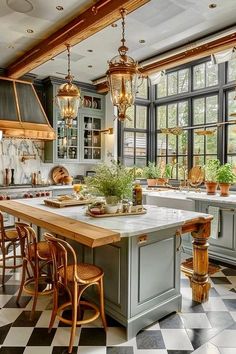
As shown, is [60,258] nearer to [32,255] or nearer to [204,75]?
[32,255]

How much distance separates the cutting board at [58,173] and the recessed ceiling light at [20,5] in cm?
373

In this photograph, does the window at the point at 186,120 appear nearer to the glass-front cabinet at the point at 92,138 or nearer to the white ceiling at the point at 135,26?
the glass-front cabinet at the point at 92,138

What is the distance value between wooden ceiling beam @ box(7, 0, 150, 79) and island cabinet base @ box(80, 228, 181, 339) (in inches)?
86.6

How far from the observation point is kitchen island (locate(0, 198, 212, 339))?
233 centimetres

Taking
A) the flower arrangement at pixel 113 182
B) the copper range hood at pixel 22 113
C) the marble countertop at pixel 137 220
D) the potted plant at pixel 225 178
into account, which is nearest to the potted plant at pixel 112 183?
the flower arrangement at pixel 113 182

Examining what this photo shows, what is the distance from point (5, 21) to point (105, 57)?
5.61 feet

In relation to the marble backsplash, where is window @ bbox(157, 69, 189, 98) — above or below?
above

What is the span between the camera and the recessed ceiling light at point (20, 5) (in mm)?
3114

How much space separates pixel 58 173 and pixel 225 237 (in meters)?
3.91

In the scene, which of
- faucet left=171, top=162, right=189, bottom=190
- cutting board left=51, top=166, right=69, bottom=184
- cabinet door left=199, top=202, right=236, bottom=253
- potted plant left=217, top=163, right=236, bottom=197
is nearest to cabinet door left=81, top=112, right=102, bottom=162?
cutting board left=51, top=166, right=69, bottom=184

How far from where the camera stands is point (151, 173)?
20.3ft

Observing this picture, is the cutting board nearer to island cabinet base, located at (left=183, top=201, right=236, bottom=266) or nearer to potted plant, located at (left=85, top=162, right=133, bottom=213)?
island cabinet base, located at (left=183, top=201, right=236, bottom=266)

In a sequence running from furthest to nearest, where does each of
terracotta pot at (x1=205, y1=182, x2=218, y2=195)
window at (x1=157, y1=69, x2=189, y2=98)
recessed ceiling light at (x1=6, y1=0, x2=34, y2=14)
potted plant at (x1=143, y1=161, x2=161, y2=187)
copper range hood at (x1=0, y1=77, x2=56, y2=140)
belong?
potted plant at (x1=143, y1=161, x2=161, y2=187) < window at (x1=157, y1=69, x2=189, y2=98) < copper range hood at (x1=0, y1=77, x2=56, y2=140) < terracotta pot at (x1=205, y1=182, x2=218, y2=195) < recessed ceiling light at (x1=6, y1=0, x2=34, y2=14)

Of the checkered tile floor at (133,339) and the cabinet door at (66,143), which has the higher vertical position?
the cabinet door at (66,143)
